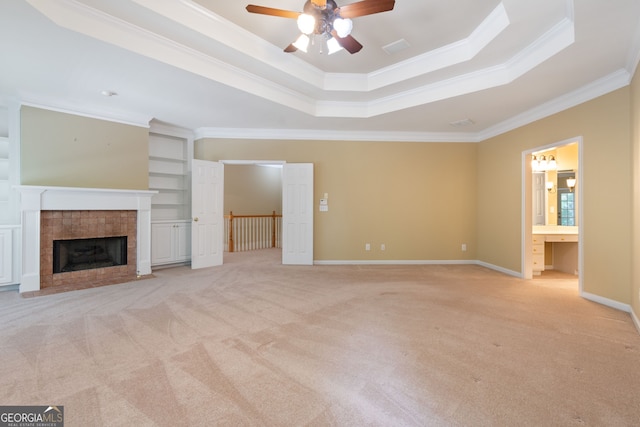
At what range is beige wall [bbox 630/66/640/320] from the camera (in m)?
3.14

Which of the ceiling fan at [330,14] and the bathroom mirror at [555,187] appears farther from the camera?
the bathroom mirror at [555,187]

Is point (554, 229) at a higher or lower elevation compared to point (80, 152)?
lower

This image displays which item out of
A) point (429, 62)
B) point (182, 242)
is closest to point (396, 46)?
point (429, 62)

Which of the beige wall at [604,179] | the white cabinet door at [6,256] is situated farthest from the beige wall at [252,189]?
the beige wall at [604,179]

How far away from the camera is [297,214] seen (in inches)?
251

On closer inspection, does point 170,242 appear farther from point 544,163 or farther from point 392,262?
point 544,163

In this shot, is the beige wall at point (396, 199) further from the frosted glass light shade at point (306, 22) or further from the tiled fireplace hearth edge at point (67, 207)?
the frosted glass light shade at point (306, 22)

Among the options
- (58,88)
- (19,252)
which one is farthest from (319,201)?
(19,252)

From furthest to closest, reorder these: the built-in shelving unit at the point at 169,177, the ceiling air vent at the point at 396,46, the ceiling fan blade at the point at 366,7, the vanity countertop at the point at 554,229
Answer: the built-in shelving unit at the point at 169,177
the vanity countertop at the point at 554,229
the ceiling air vent at the point at 396,46
the ceiling fan blade at the point at 366,7

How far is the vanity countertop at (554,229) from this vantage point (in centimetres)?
535

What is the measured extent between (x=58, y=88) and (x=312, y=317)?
4767 mm

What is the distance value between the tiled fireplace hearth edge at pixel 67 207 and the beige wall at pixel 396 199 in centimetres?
339

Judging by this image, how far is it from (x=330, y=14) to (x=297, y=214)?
13.4ft

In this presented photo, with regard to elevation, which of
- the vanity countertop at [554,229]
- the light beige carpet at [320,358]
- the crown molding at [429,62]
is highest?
the crown molding at [429,62]
